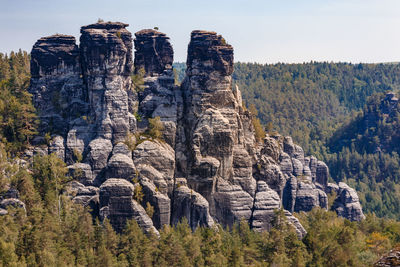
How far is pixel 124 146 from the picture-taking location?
84125 millimetres

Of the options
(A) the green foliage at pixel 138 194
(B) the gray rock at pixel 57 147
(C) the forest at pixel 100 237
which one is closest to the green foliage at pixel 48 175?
(C) the forest at pixel 100 237

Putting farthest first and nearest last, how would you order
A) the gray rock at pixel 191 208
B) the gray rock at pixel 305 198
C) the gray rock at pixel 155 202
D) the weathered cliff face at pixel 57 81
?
the gray rock at pixel 305 198 < the weathered cliff face at pixel 57 81 < the gray rock at pixel 191 208 < the gray rock at pixel 155 202

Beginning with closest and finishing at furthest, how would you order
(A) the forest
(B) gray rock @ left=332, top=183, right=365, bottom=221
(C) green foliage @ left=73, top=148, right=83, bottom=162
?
1. (A) the forest
2. (C) green foliage @ left=73, top=148, right=83, bottom=162
3. (B) gray rock @ left=332, top=183, right=365, bottom=221

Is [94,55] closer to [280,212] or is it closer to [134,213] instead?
[134,213]

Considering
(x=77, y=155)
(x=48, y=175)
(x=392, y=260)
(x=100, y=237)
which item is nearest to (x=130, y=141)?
(x=77, y=155)

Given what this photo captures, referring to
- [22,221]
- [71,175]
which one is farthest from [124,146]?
[22,221]

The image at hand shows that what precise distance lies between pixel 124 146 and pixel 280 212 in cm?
2254

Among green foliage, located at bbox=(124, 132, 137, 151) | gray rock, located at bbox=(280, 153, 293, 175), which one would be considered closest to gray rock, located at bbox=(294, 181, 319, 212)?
gray rock, located at bbox=(280, 153, 293, 175)

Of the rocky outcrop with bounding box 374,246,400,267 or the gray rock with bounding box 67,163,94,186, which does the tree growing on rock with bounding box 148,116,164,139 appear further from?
the rocky outcrop with bounding box 374,246,400,267

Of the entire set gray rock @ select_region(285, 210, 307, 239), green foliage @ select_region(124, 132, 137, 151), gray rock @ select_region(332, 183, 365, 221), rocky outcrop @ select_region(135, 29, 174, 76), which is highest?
rocky outcrop @ select_region(135, 29, 174, 76)

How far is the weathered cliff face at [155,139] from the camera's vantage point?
82.1 meters

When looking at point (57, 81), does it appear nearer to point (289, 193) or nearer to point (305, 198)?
point (289, 193)

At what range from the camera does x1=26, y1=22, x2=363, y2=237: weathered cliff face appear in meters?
82.1

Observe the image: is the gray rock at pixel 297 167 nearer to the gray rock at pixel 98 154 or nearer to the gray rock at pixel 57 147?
the gray rock at pixel 98 154
